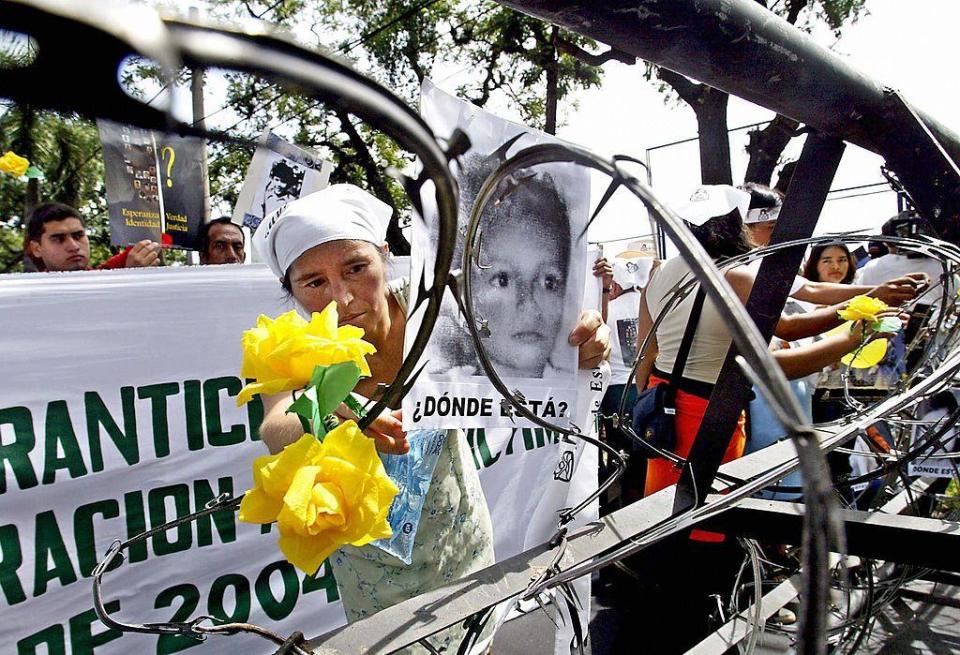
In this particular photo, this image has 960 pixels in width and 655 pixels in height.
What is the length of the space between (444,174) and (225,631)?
1.69 ft

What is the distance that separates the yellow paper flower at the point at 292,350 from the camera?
25.0 inches

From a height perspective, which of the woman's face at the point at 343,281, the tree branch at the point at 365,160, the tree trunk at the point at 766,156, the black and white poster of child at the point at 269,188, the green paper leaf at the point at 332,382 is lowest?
the green paper leaf at the point at 332,382

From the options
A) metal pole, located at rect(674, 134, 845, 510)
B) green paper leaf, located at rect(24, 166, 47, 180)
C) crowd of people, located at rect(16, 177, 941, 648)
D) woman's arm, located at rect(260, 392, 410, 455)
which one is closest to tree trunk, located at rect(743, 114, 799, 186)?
crowd of people, located at rect(16, 177, 941, 648)

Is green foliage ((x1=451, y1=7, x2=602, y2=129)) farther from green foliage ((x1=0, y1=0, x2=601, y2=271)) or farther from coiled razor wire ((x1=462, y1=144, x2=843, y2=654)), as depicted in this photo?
coiled razor wire ((x1=462, y1=144, x2=843, y2=654))

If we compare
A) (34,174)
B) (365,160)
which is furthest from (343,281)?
(34,174)

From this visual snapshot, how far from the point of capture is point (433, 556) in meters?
1.48

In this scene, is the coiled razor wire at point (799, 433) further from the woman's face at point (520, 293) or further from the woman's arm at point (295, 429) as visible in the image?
the woman's face at point (520, 293)

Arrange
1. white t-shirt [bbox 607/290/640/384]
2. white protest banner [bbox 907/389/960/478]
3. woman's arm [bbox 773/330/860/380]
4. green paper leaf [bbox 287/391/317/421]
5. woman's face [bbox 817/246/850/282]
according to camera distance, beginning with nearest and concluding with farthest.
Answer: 1. green paper leaf [bbox 287/391/317/421]
2. woman's arm [bbox 773/330/860/380]
3. white protest banner [bbox 907/389/960/478]
4. woman's face [bbox 817/246/850/282]
5. white t-shirt [bbox 607/290/640/384]

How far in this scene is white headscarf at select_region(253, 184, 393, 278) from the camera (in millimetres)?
1303

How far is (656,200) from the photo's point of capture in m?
0.49

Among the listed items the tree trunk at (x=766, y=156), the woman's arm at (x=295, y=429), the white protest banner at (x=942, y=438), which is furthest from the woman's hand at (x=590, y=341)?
the tree trunk at (x=766, y=156)

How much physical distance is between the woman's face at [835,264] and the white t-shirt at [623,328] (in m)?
1.85

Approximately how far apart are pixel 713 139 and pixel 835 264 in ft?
26.9

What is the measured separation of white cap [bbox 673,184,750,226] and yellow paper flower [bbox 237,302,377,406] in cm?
Answer: 151
